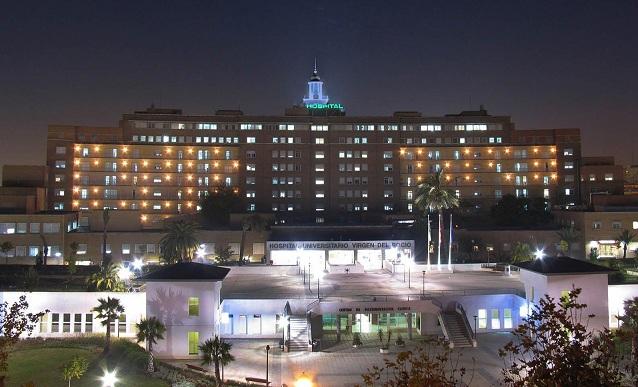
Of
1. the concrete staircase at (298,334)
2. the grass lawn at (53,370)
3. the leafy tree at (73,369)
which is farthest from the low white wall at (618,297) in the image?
the leafy tree at (73,369)

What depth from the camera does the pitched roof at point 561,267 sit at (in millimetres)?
37844

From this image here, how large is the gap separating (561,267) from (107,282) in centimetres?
3448

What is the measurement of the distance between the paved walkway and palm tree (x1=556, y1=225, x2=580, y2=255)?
41192 millimetres

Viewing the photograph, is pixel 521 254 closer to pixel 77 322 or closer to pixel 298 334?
pixel 298 334

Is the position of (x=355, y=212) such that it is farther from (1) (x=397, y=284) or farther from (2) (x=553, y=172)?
(1) (x=397, y=284)

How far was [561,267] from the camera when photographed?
127ft

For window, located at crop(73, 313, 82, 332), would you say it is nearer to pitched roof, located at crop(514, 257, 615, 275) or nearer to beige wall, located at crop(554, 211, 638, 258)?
pitched roof, located at crop(514, 257, 615, 275)

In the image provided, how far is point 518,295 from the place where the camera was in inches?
1668

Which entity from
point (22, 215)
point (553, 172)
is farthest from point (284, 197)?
point (553, 172)

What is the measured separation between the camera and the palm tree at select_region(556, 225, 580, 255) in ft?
249

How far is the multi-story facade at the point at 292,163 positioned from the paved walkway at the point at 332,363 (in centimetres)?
6857

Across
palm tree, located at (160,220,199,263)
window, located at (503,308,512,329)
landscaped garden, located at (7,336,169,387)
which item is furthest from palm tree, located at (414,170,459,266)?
landscaped garden, located at (7,336,169,387)

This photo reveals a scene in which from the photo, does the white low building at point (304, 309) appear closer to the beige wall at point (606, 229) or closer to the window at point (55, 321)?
the window at point (55, 321)

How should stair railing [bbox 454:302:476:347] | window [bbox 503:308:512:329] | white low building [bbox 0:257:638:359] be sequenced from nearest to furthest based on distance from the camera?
white low building [bbox 0:257:638:359]
stair railing [bbox 454:302:476:347]
window [bbox 503:308:512:329]
